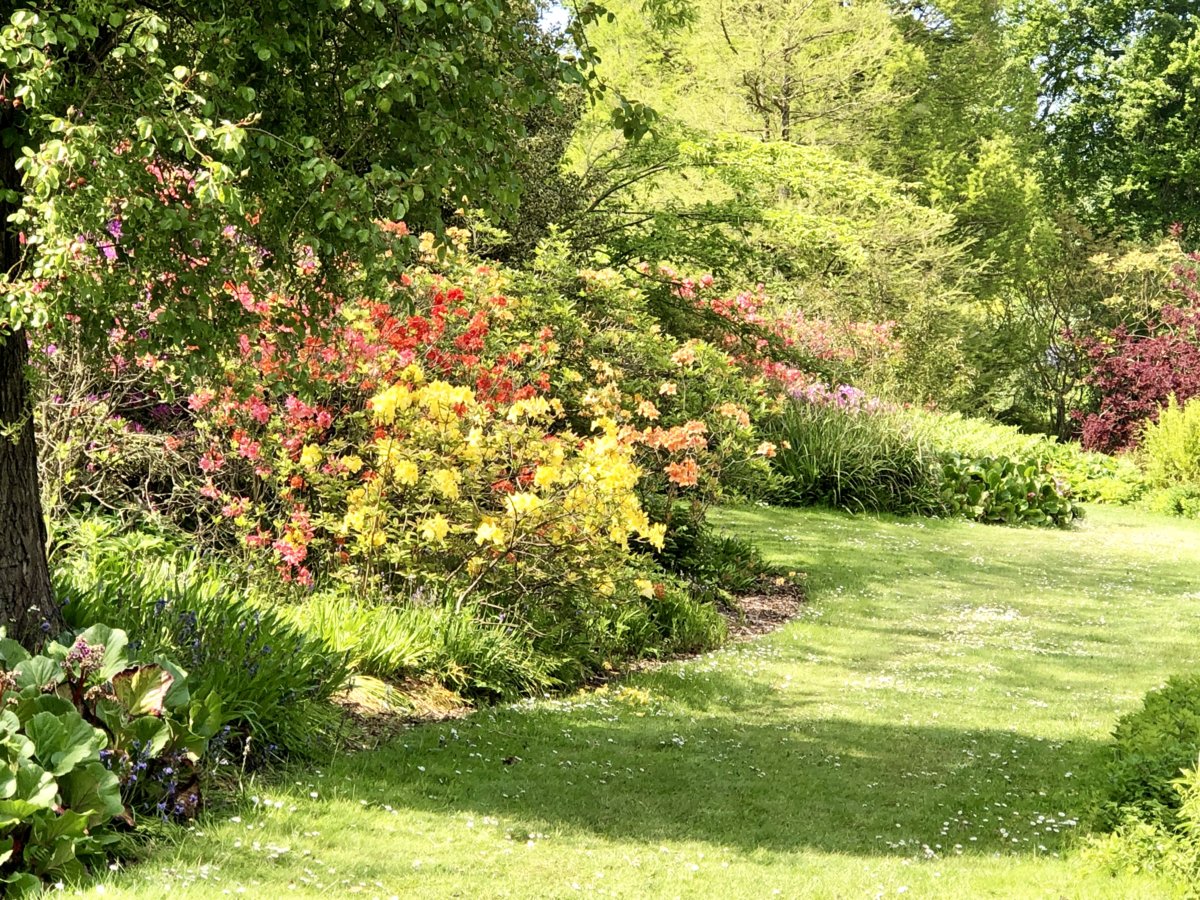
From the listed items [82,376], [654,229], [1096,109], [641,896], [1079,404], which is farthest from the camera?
[1096,109]

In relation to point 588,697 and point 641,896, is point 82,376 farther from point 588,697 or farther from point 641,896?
point 641,896

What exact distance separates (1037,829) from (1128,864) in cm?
69

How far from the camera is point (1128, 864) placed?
4.05m

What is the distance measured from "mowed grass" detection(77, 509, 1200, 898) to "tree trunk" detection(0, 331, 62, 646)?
114cm

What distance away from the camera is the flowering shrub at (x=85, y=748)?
3305mm

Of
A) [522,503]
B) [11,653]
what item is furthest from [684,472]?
[11,653]

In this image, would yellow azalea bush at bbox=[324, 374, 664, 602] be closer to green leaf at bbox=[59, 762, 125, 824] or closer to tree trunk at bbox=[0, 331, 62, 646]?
tree trunk at bbox=[0, 331, 62, 646]

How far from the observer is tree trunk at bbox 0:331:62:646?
14.4 feet

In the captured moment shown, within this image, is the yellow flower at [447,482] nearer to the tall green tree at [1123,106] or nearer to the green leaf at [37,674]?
the green leaf at [37,674]

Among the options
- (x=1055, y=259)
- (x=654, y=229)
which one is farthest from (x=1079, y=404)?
(x=654, y=229)

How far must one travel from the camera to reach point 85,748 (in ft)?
11.4

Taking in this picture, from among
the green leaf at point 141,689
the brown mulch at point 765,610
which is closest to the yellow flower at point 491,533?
the green leaf at point 141,689

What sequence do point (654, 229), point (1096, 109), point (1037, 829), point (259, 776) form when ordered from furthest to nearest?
point (1096, 109) < point (654, 229) < point (1037, 829) < point (259, 776)

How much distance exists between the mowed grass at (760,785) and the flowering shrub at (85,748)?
18 cm
